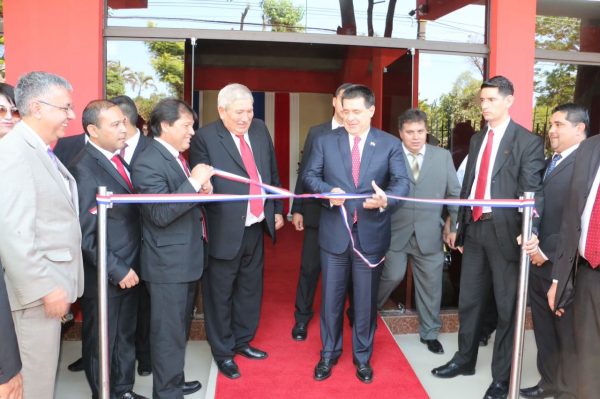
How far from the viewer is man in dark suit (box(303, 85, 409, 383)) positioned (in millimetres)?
3166

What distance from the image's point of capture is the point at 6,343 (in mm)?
1610

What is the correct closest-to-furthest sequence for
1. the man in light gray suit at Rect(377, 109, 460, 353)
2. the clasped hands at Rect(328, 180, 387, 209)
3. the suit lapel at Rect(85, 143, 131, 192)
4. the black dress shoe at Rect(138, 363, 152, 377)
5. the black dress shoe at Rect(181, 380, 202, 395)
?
the suit lapel at Rect(85, 143, 131, 192) < the clasped hands at Rect(328, 180, 387, 209) < the black dress shoe at Rect(181, 380, 202, 395) < the black dress shoe at Rect(138, 363, 152, 377) < the man in light gray suit at Rect(377, 109, 460, 353)

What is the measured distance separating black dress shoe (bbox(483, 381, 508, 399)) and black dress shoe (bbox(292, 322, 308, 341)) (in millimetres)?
1357

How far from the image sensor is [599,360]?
2.39 metres

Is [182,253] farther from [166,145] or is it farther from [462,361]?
[462,361]

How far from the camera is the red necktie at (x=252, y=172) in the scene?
3453 millimetres

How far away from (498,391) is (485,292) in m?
0.60

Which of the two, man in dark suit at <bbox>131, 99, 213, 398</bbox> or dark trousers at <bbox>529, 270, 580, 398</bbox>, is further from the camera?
dark trousers at <bbox>529, 270, 580, 398</bbox>

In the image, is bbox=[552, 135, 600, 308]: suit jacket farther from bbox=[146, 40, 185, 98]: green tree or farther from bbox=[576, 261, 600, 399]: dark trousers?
bbox=[146, 40, 185, 98]: green tree

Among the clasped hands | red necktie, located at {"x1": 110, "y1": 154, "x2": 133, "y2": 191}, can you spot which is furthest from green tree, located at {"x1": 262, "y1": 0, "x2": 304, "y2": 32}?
red necktie, located at {"x1": 110, "y1": 154, "x2": 133, "y2": 191}

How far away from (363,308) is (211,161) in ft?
4.49

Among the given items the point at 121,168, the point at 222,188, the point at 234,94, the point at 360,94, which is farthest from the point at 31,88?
the point at 360,94

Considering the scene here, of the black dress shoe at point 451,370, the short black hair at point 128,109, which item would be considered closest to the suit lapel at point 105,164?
the short black hair at point 128,109

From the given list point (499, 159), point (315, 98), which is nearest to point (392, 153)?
point (499, 159)
